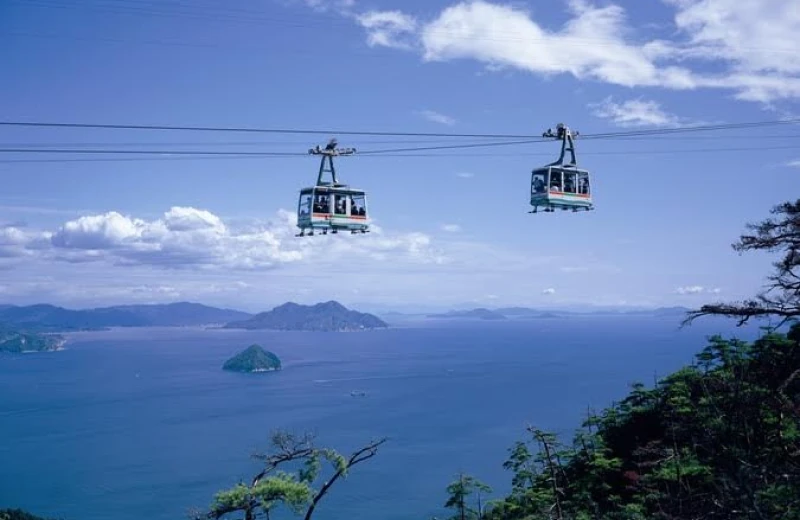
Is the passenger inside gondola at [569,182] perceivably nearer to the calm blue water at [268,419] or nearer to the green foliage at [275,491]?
the green foliage at [275,491]

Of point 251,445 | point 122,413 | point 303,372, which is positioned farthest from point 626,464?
point 303,372

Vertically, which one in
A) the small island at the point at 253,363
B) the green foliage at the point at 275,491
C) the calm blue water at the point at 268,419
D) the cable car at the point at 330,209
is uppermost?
the cable car at the point at 330,209

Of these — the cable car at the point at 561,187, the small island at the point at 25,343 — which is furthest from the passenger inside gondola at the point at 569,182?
the small island at the point at 25,343

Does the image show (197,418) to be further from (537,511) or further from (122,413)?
(537,511)

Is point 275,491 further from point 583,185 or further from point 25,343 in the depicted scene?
point 25,343

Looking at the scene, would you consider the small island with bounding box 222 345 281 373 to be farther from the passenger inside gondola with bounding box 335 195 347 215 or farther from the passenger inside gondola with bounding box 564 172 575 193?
the passenger inside gondola with bounding box 564 172 575 193

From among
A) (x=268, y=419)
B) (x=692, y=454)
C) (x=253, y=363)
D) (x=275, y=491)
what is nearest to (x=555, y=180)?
(x=692, y=454)

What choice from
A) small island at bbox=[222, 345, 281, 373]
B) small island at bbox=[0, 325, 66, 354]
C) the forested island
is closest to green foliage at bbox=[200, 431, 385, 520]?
the forested island
